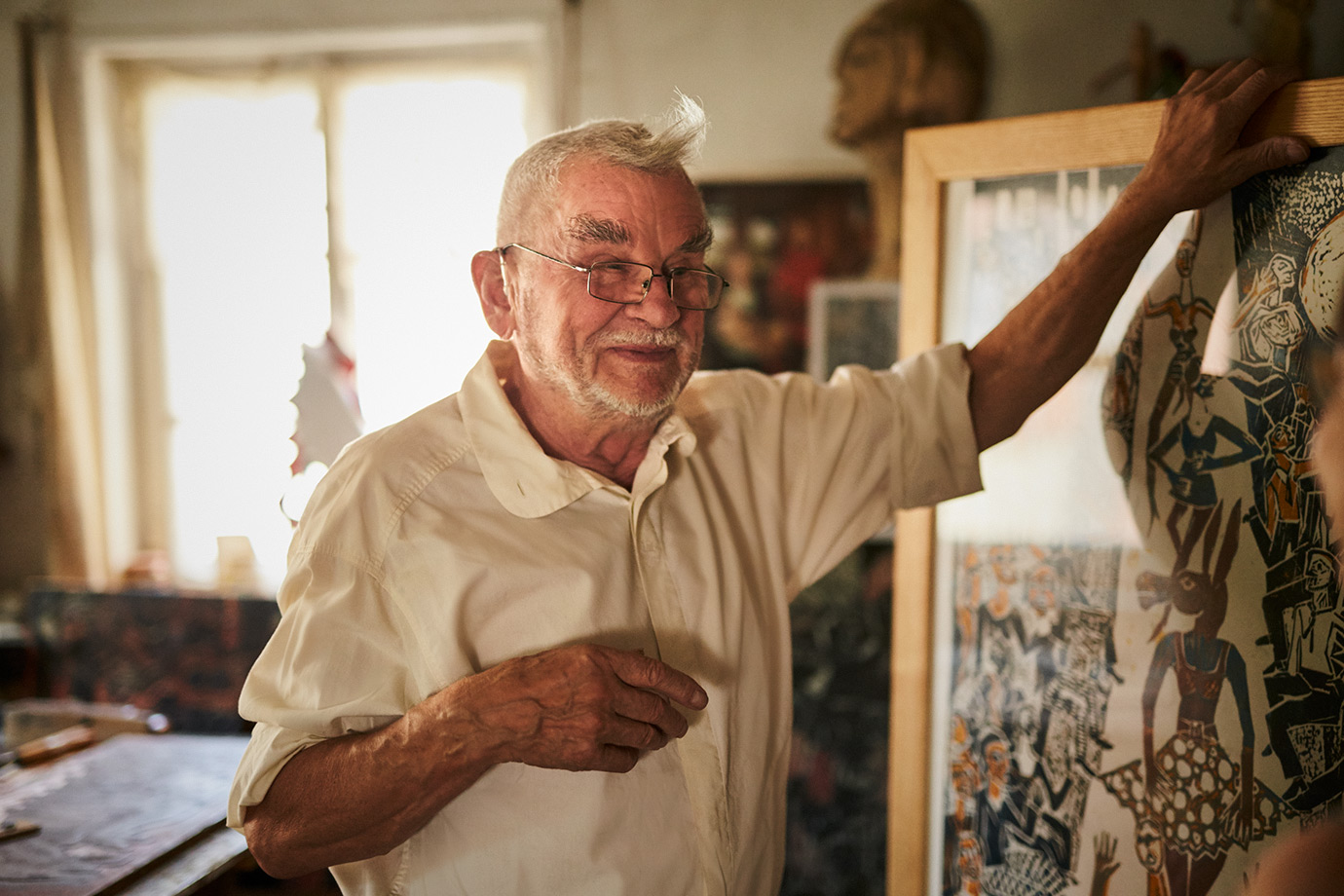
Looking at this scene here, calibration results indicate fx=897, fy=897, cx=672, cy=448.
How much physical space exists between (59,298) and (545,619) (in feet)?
10.3

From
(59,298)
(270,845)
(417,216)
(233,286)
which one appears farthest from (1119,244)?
(59,298)

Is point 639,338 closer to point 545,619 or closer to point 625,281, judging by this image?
point 625,281

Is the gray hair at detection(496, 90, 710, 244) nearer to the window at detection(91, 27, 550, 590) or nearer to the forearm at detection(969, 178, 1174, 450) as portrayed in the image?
the forearm at detection(969, 178, 1174, 450)

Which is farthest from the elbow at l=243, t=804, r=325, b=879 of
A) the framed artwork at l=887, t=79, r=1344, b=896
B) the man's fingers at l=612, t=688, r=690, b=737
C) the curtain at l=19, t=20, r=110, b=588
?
the curtain at l=19, t=20, r=110, b=588

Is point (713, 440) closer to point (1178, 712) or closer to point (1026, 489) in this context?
point (1026, 489)

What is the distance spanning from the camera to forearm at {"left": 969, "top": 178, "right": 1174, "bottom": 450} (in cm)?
108

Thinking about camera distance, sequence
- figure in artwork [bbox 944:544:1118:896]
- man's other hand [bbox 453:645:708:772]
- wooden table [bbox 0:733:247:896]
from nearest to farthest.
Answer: man's other hand [bbox 453:645:708:772]
figure in artwork [bbox 944:544:1118:896]
wooden table [bbox 0:733:247:896]

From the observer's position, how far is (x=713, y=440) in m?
1.28

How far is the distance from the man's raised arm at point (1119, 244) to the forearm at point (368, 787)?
80 cm

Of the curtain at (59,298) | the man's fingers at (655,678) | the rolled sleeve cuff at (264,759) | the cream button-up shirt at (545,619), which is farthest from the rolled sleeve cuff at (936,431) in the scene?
the curtain at (59,298)

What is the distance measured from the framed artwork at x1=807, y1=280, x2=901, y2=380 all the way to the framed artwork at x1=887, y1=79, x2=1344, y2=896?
1.38 metres

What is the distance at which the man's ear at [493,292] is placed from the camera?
4.03 ft

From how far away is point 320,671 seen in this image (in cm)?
97

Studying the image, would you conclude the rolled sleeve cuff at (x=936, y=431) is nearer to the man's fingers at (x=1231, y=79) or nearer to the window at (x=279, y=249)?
the man's fingers at (x=1231, y=79)
